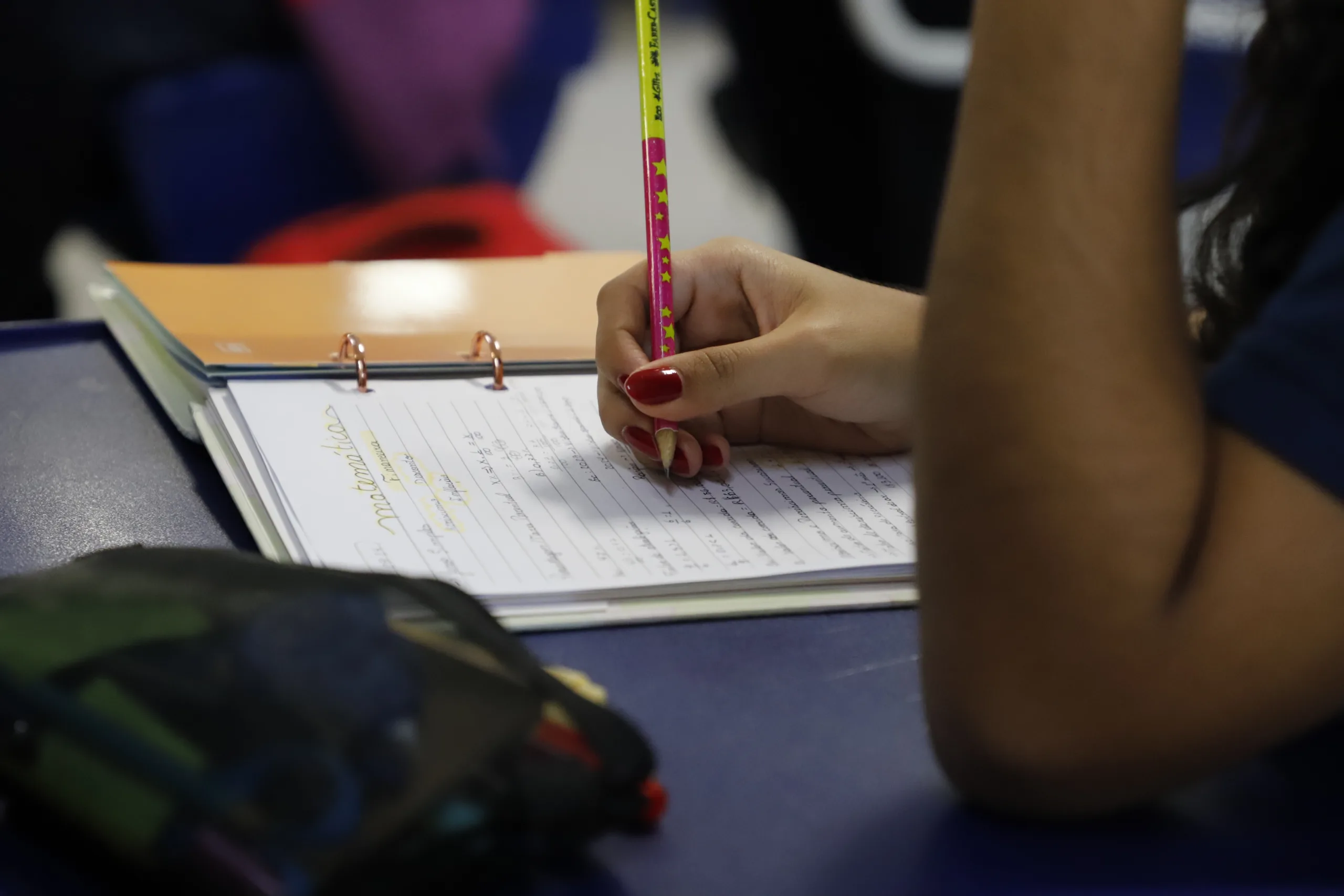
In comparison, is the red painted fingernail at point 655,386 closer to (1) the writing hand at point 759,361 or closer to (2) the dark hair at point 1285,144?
(1) the writing hand at point 759,361

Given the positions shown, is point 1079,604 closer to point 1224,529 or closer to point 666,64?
point 1224,529

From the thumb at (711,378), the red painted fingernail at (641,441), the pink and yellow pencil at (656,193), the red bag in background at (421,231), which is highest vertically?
the pink and yellow pencil at (656,193)

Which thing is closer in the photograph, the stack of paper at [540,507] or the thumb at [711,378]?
the stack of paper at [540,507]

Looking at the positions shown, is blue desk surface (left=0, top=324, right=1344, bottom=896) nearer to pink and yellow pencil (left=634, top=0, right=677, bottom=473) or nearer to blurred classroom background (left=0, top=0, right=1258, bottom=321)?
pink and yellow pencil (left=634, top=0, right=677, bottom=473)

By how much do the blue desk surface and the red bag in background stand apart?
3.53ft

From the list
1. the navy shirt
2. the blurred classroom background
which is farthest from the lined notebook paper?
the blurred classroom background

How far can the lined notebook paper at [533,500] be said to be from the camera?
0.47 metres

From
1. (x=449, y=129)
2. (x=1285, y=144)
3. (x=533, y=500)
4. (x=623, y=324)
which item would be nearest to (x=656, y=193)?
(x=623, y=324)

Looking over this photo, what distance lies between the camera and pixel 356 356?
660mm

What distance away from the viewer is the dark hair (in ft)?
1.26

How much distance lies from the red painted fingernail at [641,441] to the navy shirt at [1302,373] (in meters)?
0.31

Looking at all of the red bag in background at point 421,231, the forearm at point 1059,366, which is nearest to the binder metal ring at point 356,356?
the forearm at point 1059,366

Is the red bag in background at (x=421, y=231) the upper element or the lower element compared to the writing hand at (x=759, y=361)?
lower

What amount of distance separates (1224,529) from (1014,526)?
Result: 5cm
